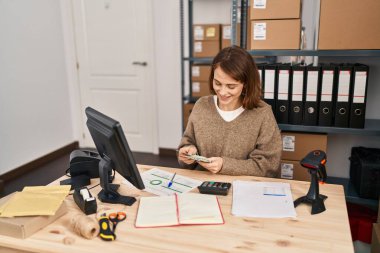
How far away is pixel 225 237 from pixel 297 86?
131 cm

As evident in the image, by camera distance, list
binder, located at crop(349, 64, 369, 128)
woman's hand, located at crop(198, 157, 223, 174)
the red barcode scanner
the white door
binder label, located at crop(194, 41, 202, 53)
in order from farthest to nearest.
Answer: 1. the white door
2. binder label, located at crop(194, 41, 202, 53)
3. binder, located at crop(349, 64, 369, 128)
4. woman's hand, located at crop(198, 157, 223, 174)
5. the red barcode scanner

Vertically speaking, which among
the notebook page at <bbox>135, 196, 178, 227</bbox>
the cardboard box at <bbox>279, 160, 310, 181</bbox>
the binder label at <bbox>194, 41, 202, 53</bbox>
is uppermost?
the binder label at <bbox>194, 41, 202, 53</bbox>

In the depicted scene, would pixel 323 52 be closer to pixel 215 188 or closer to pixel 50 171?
pixel 215 188

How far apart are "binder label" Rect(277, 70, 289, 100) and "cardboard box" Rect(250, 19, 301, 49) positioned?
0.51 ft

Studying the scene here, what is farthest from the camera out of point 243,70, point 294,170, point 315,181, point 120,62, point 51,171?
point 120,62

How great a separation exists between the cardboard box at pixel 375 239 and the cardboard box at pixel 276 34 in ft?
3.58

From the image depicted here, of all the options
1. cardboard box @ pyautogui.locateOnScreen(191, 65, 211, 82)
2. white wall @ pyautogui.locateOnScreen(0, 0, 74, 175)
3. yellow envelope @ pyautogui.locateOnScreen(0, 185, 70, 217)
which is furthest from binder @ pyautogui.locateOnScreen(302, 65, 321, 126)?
white wall @ pyautogui.locateOnScreen(0, 0, 74, 175)

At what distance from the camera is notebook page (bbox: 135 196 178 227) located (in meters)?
1.12

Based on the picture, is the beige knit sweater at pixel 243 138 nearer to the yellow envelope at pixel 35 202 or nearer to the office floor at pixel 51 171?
the yellow envelope at pixel 35 202

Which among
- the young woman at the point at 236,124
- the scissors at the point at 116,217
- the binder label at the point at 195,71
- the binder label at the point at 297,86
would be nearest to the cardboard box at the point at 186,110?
the binder label at the point at 195,71

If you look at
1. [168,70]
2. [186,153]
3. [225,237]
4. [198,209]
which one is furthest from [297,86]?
[168,70]

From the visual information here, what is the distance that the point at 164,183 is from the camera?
4.78 feet

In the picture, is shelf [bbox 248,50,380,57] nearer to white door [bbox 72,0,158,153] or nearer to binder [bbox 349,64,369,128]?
binder [bbox 349,64,369,128]

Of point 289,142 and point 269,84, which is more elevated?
point 269,84
